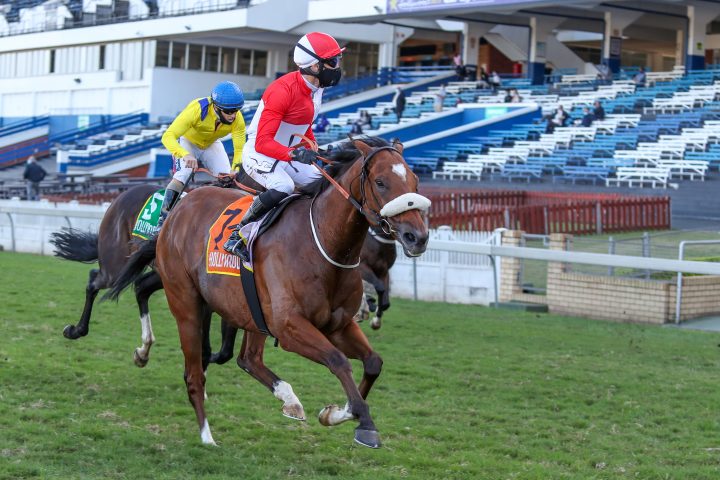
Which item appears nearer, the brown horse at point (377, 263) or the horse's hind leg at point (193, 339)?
the horse's hind leg at point (193, 339)

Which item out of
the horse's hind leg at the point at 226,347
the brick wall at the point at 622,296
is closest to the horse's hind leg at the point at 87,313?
the horse's hind leg at the point at 226,347

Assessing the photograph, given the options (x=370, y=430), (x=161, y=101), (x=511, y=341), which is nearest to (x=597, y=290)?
(x=511, y=341)

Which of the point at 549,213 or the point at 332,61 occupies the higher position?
the point at 332,61

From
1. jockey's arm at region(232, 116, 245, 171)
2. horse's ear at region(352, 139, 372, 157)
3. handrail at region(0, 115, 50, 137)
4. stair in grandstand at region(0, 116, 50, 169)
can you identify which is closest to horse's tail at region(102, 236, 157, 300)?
jockey's arm at region(232, 116, 245, 171)

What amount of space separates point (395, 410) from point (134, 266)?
2.26 metres

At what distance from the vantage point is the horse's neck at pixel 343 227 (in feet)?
21.2

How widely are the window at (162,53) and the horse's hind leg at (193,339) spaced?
143 ft

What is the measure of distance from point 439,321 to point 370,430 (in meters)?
8.31

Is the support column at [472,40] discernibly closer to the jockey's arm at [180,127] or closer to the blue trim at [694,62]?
the blue trim at [694,62]

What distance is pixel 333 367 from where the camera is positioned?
20.2 ft

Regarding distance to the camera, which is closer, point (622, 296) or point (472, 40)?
point (622, 296)

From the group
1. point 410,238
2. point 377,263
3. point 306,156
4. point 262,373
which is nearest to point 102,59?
point 377,263

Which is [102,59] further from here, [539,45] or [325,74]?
[325,74]

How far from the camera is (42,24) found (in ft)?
185
